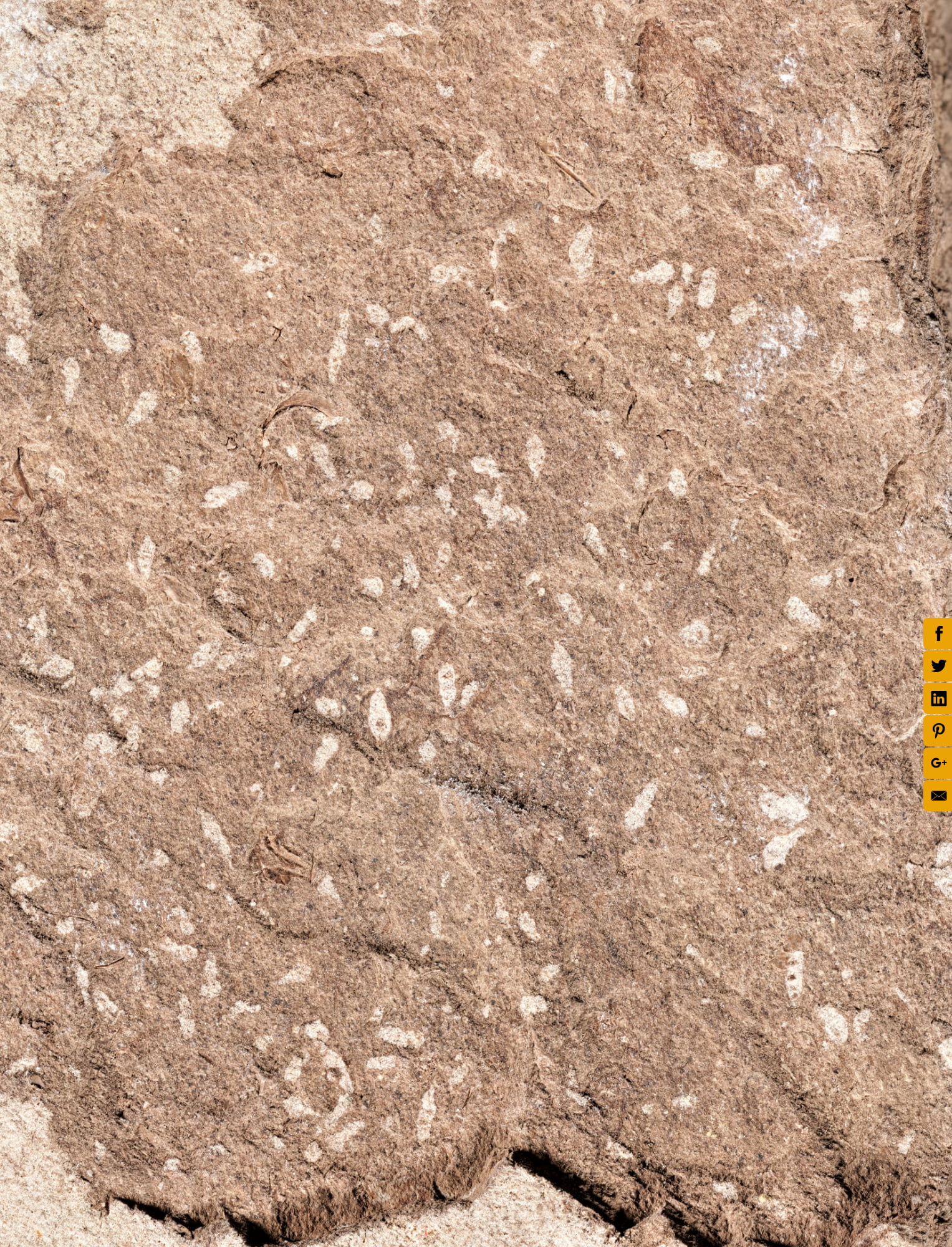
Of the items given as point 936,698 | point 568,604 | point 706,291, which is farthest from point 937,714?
point 706,291

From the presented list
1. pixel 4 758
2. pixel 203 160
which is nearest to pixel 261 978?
pixel 4 758

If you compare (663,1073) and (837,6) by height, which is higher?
(837,6)

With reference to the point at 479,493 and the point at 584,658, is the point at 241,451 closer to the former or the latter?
the point at 479,493

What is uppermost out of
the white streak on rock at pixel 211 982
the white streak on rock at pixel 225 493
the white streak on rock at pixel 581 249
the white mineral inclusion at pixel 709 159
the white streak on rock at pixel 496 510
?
the white mineral inclusion at pixel 709 159

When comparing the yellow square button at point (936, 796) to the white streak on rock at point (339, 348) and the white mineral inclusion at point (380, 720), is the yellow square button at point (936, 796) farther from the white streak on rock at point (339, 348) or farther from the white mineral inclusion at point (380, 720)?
the white streak on rock at point (339, 348)

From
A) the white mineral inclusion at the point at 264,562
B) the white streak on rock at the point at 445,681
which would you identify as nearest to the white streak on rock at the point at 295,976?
the white streak on rock at the point at 445,681

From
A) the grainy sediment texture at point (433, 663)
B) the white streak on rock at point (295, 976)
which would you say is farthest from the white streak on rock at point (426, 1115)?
the white streak on rock at point (295, 976)

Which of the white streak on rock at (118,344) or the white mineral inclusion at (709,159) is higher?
the white mineral inclusion at (709,159)
